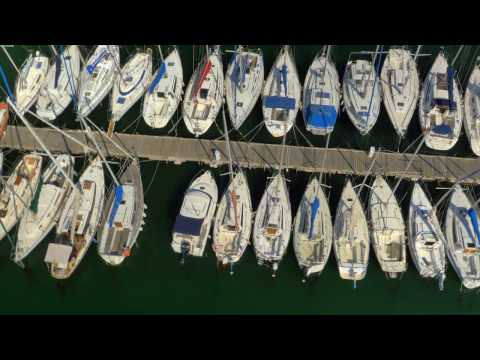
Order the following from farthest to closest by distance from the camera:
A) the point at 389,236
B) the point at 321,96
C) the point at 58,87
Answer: the point at 58,87 → the point at 321,96 → the point at 389,236

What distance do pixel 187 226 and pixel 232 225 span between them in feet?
5.68

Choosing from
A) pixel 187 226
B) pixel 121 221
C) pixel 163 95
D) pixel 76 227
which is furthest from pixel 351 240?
pixel 76 227

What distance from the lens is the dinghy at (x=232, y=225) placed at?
14.2 metres

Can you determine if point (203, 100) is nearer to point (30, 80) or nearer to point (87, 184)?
point (87, 184)

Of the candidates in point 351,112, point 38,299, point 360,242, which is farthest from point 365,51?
point 38,299

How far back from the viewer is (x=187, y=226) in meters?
14.2

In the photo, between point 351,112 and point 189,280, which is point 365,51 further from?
point 189,280

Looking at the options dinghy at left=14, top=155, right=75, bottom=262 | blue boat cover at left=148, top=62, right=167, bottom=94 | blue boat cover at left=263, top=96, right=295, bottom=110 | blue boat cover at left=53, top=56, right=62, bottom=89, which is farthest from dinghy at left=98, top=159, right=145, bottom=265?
blue boat cover at left=263, top=96, right=295, bottom=110

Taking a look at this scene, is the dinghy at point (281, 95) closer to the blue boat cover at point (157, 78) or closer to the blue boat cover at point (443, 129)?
the blue boat cover at point (157, 78)

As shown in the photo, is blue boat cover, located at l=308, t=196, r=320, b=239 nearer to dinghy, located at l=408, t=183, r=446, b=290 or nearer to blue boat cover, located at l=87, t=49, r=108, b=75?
dinghy, located at l=408, t=183, r=446, b=290

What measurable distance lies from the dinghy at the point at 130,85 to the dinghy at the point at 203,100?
205 centimetres

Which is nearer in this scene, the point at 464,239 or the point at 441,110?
the point at 464,239

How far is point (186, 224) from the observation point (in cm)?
1418

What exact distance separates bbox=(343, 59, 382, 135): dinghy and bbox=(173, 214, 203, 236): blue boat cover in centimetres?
803
